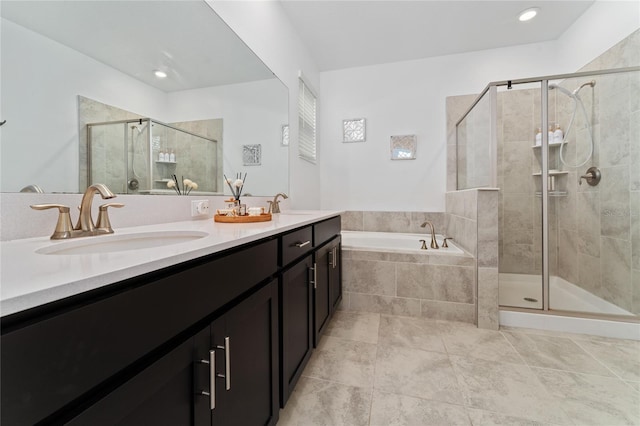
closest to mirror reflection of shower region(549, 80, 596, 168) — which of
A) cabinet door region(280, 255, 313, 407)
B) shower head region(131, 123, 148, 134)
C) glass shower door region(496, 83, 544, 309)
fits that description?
glass shower door region(496, 83, 544, 309)

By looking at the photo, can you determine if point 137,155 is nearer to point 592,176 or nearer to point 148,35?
point 148,35

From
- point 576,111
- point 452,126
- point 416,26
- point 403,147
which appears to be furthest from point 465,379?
point 416,26

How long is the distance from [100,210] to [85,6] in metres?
0.66

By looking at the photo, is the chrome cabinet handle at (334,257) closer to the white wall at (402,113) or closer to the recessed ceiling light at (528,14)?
the white wall at (402,113)

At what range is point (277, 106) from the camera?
6.93 ft

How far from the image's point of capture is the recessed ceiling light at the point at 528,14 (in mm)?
2289

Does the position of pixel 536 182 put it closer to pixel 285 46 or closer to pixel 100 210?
pixel 285 46

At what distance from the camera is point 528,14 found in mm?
2338

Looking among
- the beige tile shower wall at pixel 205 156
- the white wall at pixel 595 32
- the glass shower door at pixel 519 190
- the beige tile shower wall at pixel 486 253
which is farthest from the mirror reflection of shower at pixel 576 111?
the beige tile shower wall at pixel 205 156

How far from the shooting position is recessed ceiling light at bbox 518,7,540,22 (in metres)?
2.29

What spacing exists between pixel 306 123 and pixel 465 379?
2505mm

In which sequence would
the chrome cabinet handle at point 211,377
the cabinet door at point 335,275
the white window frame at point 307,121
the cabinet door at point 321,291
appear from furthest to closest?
the white window frame at point 307,121
the cabinet door at point 335,275
the cabinet door at point 321,291
the chrome cabinet handle at point 211,377

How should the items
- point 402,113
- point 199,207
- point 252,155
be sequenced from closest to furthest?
point 199,207, point 252,155, point 402,113

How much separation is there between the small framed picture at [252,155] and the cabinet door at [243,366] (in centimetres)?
105
